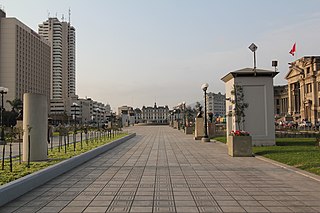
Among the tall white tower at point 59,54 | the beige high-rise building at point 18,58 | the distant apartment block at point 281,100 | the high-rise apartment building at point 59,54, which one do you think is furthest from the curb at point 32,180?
the high-rise apartment building at point 59,54

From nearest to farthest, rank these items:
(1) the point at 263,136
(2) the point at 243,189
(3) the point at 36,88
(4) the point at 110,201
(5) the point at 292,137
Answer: (4) the point at 110,201 < (2) the point at 243,189 < (1) the point at 263,136 < (5) the point at 292,137 < (3) the point at 36,88

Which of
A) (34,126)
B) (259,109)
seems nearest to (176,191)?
(34,126)

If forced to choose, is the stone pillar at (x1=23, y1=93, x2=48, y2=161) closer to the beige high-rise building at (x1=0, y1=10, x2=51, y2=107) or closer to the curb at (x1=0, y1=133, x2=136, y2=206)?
the curb at (x1=0, y1=133, x2=136, y2=206)

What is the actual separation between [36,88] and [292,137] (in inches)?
4524

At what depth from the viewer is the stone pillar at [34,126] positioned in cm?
1030

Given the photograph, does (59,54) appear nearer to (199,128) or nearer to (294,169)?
(199,128)

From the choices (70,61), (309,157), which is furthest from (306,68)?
(70,61)

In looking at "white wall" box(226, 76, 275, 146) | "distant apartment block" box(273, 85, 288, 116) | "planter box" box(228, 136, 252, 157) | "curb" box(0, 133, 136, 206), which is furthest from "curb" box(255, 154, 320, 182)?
"distant apartment block" box(273, 85, 288, 116)

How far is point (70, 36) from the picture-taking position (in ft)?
521

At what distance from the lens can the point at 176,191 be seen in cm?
680

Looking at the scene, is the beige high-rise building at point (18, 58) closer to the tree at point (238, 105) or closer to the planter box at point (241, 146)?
the tree at point (238, 105)

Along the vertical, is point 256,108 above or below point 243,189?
above

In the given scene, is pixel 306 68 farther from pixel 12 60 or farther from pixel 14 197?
pixel 12 60

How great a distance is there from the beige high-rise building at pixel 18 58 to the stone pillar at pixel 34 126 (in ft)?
306
